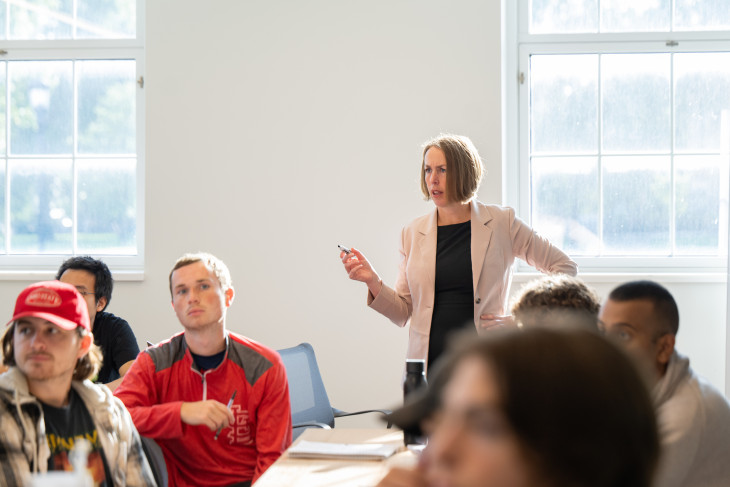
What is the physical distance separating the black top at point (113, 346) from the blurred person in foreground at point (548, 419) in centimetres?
299

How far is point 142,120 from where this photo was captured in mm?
4691

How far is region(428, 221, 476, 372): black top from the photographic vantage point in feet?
10.6

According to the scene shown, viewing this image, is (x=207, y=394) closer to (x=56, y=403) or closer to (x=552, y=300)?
(x=56, y=403)

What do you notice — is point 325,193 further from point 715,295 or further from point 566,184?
point 715,295

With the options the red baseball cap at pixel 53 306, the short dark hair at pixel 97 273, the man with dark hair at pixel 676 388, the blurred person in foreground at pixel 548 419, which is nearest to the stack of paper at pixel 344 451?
the red baseball cap at pixel 53 306

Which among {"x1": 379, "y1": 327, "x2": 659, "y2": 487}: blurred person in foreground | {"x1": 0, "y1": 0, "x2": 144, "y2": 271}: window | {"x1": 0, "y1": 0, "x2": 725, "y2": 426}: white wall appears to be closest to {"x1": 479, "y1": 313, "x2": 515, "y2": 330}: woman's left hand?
{"x1": 0, "y1": 0, "x2": 725, "y2": 426}: white wall

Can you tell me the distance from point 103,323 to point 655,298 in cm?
239

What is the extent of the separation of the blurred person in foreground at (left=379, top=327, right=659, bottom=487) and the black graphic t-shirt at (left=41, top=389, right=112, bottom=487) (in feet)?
5.30

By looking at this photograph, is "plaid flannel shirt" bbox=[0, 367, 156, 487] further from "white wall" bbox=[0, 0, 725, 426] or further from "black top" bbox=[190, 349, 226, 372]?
"white wall" bbox=[0, 0, 725, 426]

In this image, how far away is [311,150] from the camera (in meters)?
4.41

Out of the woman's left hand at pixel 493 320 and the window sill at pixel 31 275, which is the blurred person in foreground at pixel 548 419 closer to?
the woman's left hand at pixel 493 320

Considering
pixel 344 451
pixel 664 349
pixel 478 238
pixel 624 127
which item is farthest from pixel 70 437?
pixel 624 127

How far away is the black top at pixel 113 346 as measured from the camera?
325 cm

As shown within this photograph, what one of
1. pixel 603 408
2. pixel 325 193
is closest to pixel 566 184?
pixel 325 193
